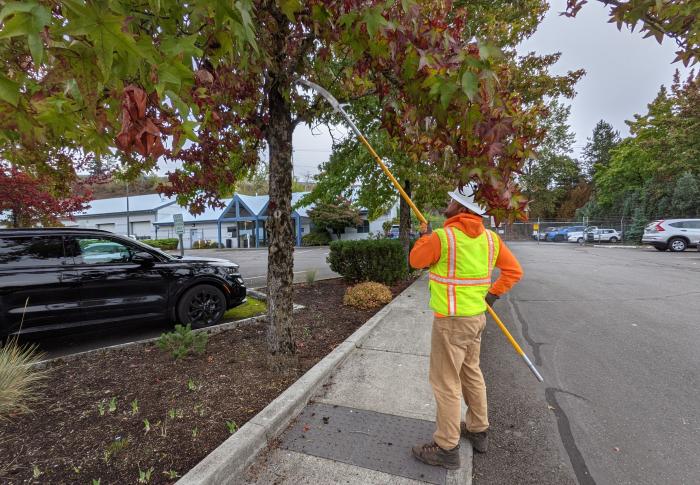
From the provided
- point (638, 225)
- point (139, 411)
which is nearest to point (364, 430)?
point (139, 411)

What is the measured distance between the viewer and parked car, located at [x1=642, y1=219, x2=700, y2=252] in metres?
19.9

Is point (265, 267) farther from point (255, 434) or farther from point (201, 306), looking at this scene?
point (255, 434)

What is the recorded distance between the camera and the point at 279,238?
12.2ft

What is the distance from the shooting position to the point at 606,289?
9117 millimetres

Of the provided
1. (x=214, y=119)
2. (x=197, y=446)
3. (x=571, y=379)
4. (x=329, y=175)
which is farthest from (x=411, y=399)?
(x=329, y=175)

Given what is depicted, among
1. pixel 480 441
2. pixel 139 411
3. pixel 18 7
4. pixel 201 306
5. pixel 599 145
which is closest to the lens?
pixel 18 7

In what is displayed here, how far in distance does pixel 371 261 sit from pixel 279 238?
5193mm

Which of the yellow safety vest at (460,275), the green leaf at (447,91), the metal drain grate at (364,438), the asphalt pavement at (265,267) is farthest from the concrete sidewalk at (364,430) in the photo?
the asphalt pavement at (265,267)

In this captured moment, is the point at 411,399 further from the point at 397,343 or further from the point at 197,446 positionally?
the point at 197,446

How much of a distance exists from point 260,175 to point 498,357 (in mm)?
5691

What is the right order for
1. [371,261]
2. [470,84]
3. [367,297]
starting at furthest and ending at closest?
[371,261] < [367,297] < [470,84]

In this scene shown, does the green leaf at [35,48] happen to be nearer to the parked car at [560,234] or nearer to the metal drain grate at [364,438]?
the metal drain grate at [364,438]

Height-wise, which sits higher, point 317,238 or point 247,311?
point 317,238

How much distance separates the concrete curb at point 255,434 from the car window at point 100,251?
141 inches
